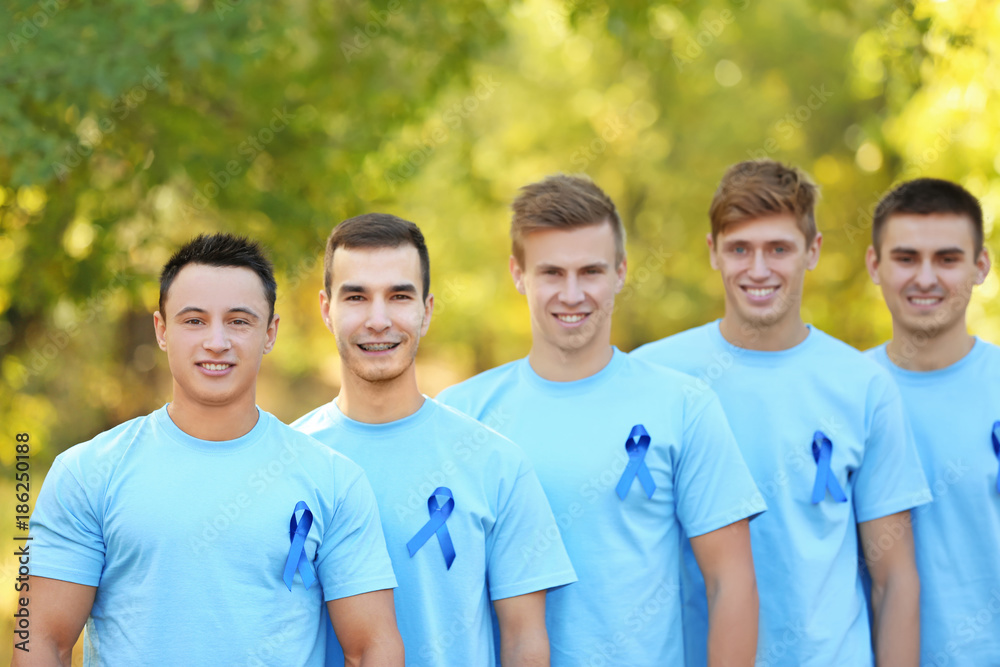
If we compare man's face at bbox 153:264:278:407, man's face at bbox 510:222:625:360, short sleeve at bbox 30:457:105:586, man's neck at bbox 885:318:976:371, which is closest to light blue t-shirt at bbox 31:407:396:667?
short sleeve at bbox 30:457:105:586

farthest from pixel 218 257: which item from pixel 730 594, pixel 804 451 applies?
pixel 804 451

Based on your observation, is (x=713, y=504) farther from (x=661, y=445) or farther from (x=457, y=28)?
(x=457, y=28)

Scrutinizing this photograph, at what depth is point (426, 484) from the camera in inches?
131

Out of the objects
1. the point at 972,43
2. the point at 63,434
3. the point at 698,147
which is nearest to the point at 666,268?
the point at 698,147

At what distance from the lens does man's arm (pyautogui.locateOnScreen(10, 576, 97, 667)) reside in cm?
287

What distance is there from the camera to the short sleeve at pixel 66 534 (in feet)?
9.56

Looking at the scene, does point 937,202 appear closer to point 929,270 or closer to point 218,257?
point 929,270

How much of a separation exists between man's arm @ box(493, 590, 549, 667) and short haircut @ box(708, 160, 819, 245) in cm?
176

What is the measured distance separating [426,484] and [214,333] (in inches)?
33.9

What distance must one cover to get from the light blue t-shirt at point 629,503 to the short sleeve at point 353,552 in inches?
24.5

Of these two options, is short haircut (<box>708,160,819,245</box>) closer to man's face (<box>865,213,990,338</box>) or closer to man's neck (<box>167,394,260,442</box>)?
man's face (<box>865,213,990,338</box>)

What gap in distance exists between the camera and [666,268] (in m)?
18.8

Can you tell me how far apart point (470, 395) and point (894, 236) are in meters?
1.99

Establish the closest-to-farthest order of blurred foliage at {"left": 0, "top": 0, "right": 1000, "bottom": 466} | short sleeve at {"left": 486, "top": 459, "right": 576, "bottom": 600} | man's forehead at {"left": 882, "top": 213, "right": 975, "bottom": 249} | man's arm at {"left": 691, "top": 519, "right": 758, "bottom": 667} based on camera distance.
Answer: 1. short sleeve at {"left": 486, "top": 459, "right": 576, "bottom": 600}
2. man's arm at {"left": 691, "top": 519, "right": 758, "bottom": 667}
3. man's forehead at {"left": 882, "top": 213, "right": 975, "bottom": 249}
4. blurred foliage at {"left": 0, "top": 0, "right": 1000, "bottom": 466}
